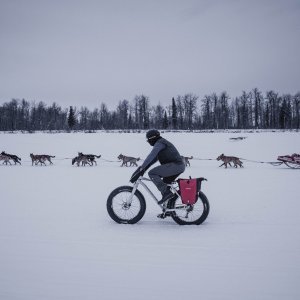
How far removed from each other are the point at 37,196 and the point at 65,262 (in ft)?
15.9

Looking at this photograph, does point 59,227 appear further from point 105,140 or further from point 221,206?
point 105,140

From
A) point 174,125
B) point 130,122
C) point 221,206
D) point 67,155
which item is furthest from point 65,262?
point 130,122

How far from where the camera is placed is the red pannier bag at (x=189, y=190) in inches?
209

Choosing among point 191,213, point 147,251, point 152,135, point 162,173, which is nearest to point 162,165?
point 162,173

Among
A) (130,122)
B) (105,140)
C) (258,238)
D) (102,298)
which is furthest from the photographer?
(130,122)

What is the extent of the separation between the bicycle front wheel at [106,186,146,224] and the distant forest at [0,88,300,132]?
6272cm

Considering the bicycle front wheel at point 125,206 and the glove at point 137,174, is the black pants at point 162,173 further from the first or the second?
the bicycle front wheel at point 125,206

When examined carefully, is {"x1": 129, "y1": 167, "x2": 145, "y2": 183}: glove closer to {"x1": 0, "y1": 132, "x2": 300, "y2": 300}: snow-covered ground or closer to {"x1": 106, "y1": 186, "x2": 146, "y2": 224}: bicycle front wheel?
{"x1": 106, "y1": 186, "x2": 146, "y2": 224}: bicycle front wheel

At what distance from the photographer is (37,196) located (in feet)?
27.0

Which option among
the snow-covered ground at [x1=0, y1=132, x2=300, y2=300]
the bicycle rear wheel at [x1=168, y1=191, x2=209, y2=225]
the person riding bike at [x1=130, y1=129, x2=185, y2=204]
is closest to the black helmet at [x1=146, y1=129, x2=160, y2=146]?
the person riding bike at [x1=130, y1=129, x2=185, y2=204]

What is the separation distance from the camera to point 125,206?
5625mm

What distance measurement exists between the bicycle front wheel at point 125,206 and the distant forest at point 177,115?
6272 cm

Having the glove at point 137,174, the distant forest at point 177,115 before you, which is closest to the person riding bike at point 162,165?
the glove at point 137,174

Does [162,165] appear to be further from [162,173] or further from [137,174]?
[137,174]
